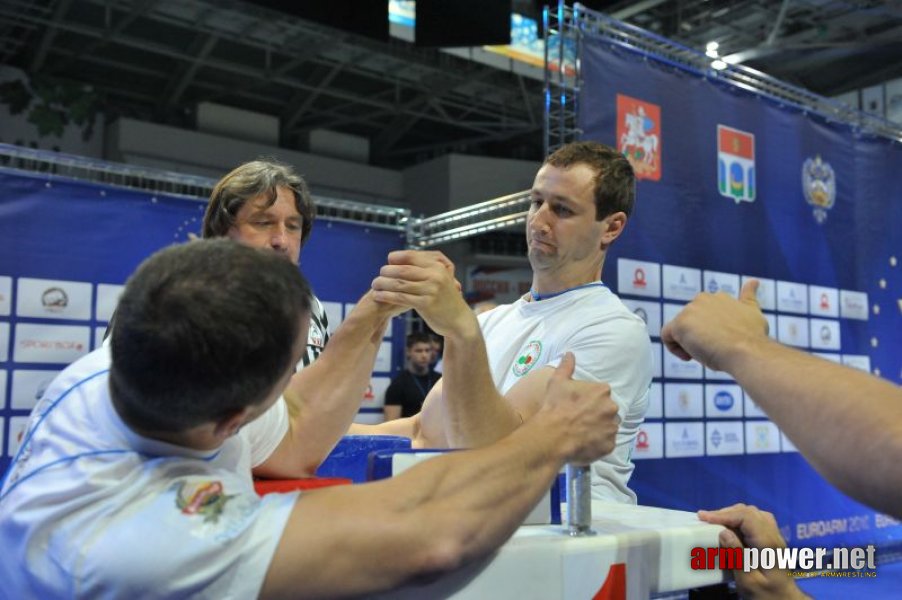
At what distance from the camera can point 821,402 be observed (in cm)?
81

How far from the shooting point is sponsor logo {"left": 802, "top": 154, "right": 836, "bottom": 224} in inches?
191

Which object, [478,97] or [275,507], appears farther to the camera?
[478,97]

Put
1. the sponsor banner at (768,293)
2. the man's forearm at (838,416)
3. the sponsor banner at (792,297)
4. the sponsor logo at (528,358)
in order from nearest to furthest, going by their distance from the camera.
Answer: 1. the man's forearm at (838,416)
2. the sponsor logo at (528,358)
3. the sponsor banner at (768,293)
4. the sponsor banner at (792,297)

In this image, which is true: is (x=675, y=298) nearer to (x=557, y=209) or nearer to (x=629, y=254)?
(x=629, y=254)

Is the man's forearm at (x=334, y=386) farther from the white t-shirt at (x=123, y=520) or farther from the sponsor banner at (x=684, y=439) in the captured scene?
the sponsor banner at (x=684, y=439)

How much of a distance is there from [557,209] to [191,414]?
144 cm

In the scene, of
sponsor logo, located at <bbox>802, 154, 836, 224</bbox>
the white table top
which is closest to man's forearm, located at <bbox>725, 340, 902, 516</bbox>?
the white table top

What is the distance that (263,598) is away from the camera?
0.81 metres

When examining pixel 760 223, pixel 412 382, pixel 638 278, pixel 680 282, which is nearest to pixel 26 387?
pixel 412 382

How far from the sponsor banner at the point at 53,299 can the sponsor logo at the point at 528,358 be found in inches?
101

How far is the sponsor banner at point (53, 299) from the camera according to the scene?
139 inches

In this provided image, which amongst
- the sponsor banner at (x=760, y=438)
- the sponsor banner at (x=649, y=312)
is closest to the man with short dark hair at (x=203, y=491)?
the sponsor banner at (x=649, y=312)

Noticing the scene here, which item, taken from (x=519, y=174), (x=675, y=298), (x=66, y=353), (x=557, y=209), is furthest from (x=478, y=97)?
(x=557, y=209)

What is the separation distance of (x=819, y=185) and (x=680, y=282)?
156 cm
